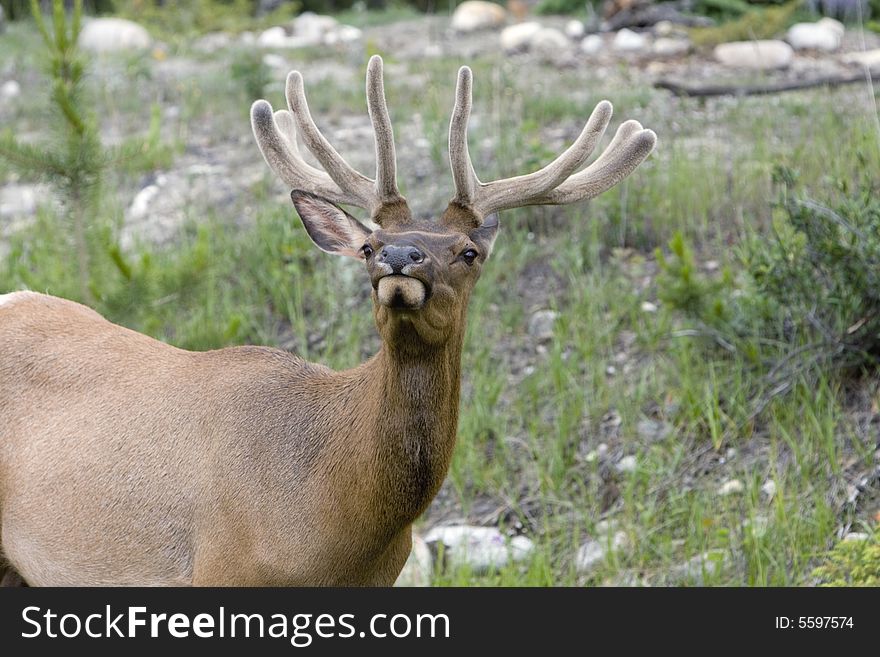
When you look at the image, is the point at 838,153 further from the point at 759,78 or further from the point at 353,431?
the point at 353,431

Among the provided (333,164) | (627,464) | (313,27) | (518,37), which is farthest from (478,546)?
(313,27)

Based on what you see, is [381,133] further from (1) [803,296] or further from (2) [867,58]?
(2) [867,58]

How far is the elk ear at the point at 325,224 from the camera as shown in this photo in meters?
4.48

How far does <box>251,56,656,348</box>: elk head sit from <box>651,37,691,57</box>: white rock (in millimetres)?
9077

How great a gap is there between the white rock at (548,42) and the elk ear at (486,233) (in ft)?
32.3

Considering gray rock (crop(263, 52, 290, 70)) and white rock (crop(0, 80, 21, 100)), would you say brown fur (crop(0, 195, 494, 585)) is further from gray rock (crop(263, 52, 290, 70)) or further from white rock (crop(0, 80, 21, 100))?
gray rock (crop(263, 52, 290, 70))

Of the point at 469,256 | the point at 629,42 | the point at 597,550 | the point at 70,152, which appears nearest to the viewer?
the point at 469,256

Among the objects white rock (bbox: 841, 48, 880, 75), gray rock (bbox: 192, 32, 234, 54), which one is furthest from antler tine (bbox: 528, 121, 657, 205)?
gray rock (bbox: 192, 32, 234, 54)

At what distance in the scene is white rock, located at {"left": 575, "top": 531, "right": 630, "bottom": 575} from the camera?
590 centimetres

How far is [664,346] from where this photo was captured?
727 centimetres

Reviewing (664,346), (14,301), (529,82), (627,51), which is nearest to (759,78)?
(529,82)

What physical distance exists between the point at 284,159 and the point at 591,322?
3287 mm

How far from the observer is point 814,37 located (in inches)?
528

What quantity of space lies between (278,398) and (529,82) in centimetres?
756
